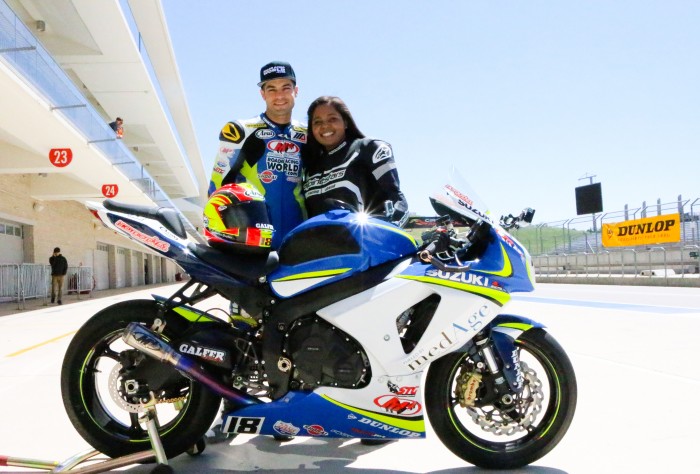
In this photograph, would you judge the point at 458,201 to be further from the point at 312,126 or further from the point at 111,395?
the point at 111,395

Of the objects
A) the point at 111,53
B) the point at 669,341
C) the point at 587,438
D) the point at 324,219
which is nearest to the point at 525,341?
the point at 587,438

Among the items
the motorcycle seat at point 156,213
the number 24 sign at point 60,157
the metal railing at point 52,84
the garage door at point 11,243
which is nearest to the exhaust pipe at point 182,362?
the motorcycle seat at point 156,213

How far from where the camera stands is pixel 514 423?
266 centimetres

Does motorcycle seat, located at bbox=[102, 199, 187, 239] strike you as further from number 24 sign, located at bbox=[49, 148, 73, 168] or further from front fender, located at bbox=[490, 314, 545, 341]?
number 24 sign, located at bbox=[49, 148, 73, 168]

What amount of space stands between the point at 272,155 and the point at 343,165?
47cm

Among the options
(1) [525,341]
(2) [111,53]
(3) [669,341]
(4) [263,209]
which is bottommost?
(3) [669,341]

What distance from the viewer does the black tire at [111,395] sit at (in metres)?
2.72

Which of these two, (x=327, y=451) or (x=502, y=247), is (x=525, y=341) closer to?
(x=502, y=247)

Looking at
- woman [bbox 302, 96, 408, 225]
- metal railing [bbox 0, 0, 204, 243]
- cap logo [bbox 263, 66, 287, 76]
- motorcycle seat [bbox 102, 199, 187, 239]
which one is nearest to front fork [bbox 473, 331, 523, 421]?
woman [bbox 302, 96, 408, 225]

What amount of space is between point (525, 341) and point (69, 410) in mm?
2100

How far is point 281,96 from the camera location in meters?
3.56

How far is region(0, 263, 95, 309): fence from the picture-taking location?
16.7 m

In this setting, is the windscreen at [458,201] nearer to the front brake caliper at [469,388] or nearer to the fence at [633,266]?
the front brake caliper at [469,388]

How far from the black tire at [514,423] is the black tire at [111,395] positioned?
3.31 feet
